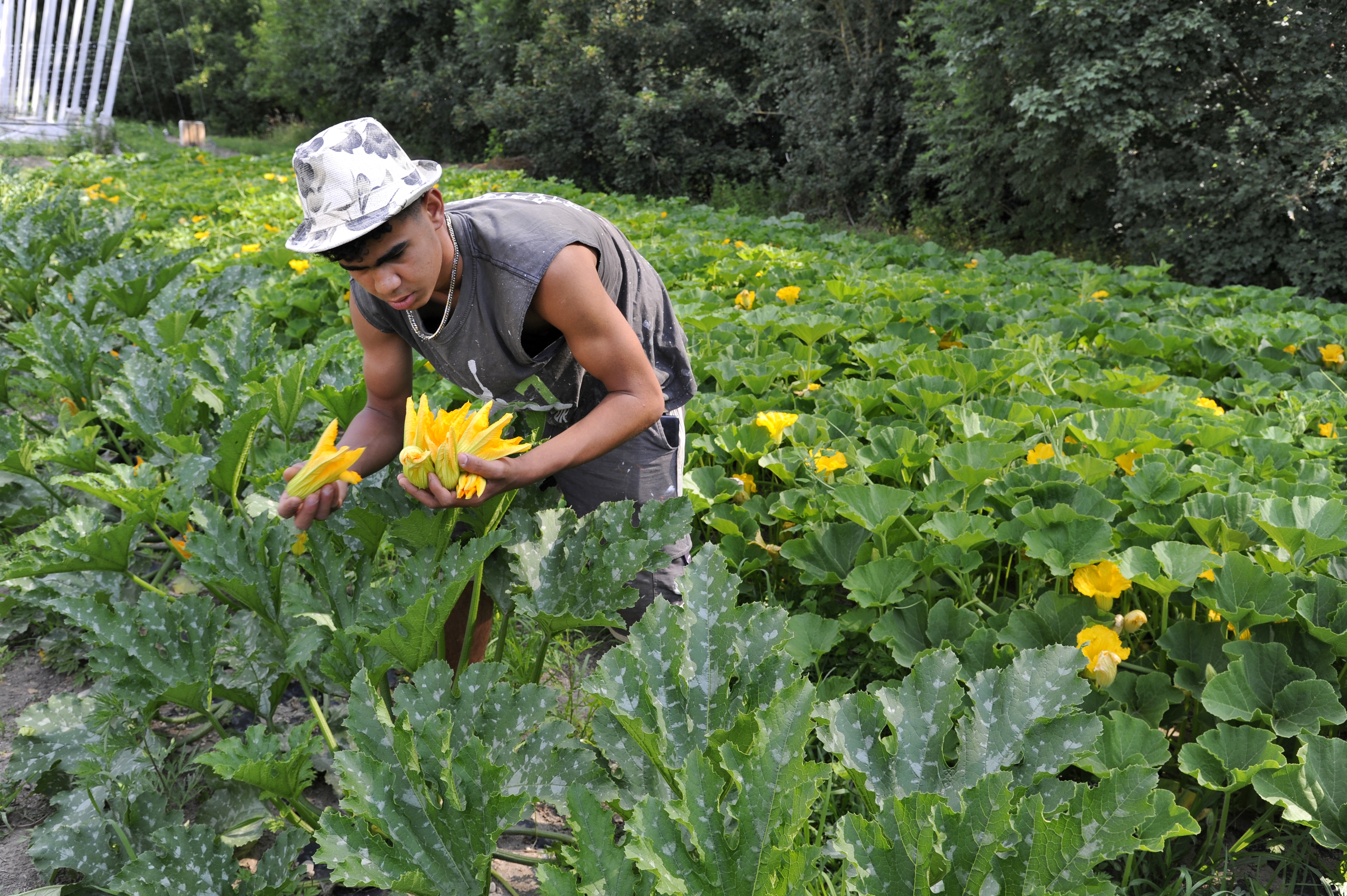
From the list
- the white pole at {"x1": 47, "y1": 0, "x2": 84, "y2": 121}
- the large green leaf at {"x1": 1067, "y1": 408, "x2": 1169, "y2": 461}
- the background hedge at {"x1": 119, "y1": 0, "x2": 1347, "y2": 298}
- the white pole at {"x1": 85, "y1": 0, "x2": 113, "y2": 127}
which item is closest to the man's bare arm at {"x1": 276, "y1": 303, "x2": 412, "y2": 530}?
the large green leaf at {"x1": 1067, "y1": 408, "x2": 1169, "y2": 461}

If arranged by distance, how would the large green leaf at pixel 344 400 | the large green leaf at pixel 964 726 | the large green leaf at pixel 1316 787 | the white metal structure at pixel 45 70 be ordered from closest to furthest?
the large green leaf at pixel 964 726 → the large green leaf at pixel 1316 787 → the large green leaf at pixel 344 400 → the white metal structure at pixel 45 70

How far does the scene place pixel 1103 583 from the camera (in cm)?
211

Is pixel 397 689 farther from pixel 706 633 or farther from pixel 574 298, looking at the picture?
pixel 574 298

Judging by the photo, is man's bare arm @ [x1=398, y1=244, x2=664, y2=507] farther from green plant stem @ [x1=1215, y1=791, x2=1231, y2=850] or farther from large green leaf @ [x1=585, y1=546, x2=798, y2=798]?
green plant stem @ [x1=1215, y1=791, x2=1231, y2=850]

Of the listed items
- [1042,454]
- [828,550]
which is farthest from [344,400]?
[1042,454]

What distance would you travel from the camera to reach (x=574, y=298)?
6.08 feet

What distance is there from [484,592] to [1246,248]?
370 inches

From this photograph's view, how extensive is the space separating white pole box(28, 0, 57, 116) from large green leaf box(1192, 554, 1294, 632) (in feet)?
89.1

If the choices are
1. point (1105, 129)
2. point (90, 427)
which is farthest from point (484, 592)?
point (1105, 129)

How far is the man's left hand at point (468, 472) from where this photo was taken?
5.18 feet

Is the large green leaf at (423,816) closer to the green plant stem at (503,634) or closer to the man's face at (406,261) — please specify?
the green plant stem at (503,634)

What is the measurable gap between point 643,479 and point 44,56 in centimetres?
2700

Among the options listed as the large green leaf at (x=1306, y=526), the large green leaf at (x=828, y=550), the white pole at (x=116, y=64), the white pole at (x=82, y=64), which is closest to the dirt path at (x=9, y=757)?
the large green leaf at (x=828, y=550)

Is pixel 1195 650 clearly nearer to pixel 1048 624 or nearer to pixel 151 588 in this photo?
pixel 1048 624
